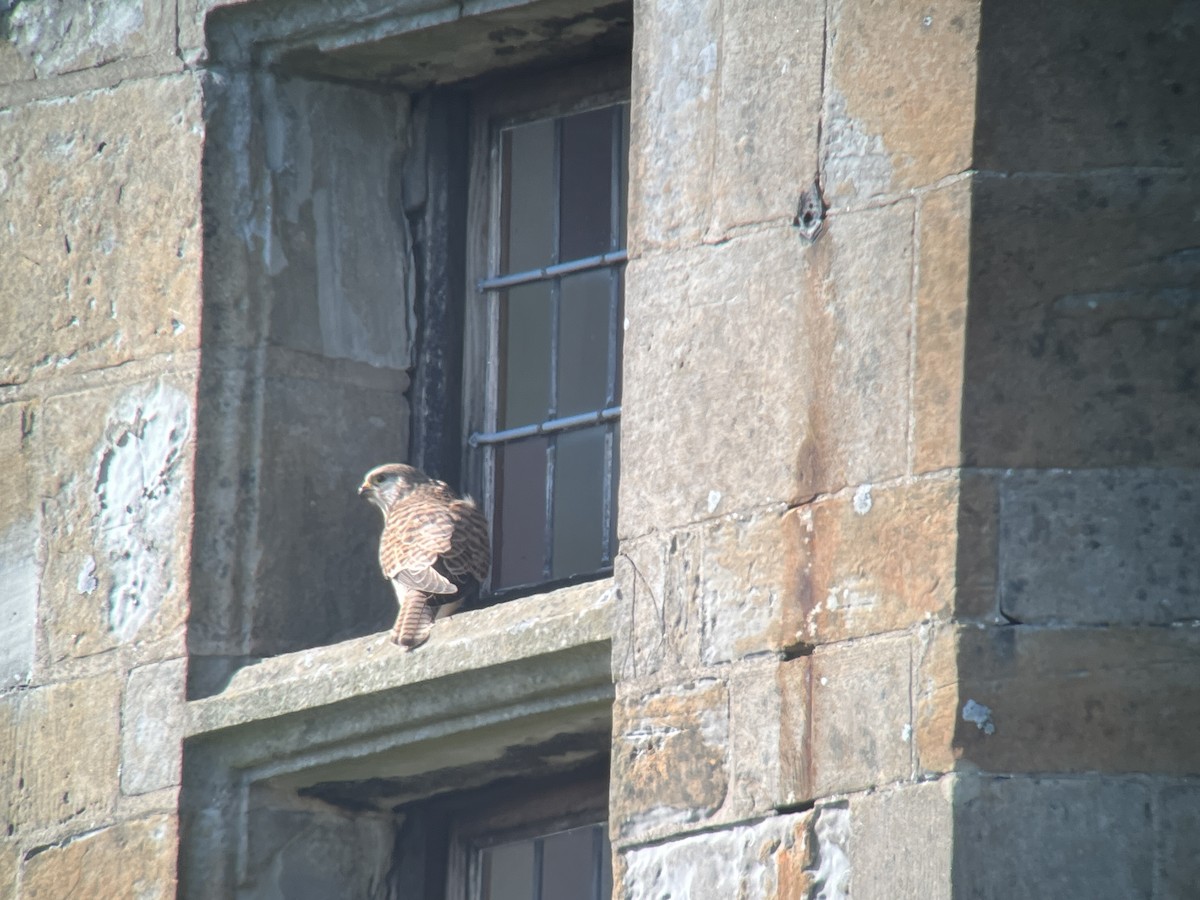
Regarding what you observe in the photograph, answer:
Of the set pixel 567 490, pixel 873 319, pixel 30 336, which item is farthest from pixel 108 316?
pixel 873 319

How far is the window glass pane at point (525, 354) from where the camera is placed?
640cm

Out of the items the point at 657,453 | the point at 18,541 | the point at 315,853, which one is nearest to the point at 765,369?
the point at 657,453

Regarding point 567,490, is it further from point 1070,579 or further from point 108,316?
point 1070,579

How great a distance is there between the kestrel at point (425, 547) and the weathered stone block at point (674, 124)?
0.81 metres

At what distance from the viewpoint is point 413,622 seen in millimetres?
5992

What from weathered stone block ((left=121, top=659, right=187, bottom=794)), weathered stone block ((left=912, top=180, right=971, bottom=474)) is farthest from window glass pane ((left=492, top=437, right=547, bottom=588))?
weathered stone block ((left=912, top=180, right=971, bottom=474))

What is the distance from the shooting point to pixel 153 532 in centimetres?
624

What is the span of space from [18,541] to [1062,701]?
2.54 m

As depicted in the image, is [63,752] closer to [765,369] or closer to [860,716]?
[765,369]

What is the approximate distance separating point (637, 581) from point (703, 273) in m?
0.57

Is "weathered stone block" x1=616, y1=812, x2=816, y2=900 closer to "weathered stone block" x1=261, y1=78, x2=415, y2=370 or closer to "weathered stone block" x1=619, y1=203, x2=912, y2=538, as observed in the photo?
"weathered stone block" x1=619, y1=203, x2=912, y2=538

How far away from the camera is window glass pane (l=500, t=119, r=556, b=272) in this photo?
647cm

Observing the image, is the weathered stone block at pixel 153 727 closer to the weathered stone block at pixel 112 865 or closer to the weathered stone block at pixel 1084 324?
the weathered stone block at pixel 112 865

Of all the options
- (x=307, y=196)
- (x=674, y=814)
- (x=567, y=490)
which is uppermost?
(x=307, y=196)
